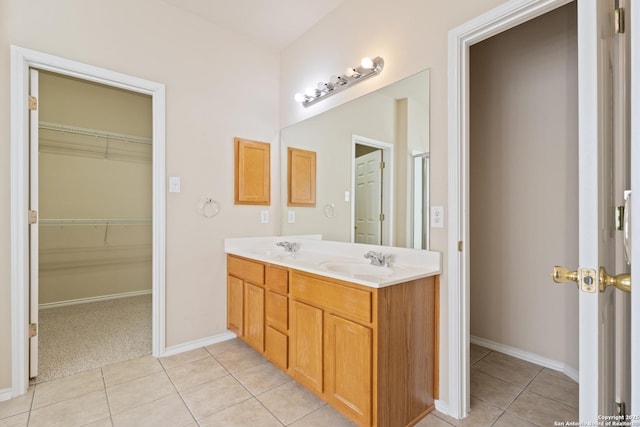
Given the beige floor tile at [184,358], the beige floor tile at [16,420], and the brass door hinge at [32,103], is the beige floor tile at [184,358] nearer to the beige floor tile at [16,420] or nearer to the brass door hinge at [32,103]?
the beige floor tile at [16,420]

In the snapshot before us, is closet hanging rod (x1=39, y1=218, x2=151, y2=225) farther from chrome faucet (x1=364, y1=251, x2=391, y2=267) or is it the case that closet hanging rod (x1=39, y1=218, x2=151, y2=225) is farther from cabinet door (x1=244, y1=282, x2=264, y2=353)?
chrome faucet (x1=364, y1=251, x2=391, y2=267)

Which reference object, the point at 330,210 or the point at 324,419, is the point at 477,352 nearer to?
the point at 324,419

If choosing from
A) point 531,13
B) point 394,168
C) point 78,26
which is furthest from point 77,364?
point 531,13

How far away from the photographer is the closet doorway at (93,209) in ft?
11.3

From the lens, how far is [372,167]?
2.21 m

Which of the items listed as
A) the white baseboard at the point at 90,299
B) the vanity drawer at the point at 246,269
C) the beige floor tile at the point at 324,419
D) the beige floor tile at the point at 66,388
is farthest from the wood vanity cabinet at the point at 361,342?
the white baseboard at the point at 90,299

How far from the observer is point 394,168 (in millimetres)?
2041

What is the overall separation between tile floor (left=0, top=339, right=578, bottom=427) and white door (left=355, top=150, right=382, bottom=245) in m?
1.10

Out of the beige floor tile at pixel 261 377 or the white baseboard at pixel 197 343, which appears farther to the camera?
the white baseboard at pixel 197 343

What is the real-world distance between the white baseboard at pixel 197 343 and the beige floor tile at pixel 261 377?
58 cm

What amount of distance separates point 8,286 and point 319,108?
2413mm

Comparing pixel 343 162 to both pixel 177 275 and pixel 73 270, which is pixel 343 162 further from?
pixel 73 270

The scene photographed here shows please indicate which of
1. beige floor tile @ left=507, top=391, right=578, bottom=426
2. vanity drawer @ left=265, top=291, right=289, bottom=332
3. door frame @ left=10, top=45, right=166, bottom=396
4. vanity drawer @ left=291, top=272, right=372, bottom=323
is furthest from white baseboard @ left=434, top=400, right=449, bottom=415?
door frame @ left=10, top=45, right=166, bottom=396

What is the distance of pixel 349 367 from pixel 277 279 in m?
0.76
